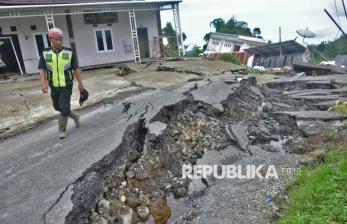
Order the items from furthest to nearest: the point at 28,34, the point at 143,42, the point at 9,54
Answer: the point at 143,42 → the point at 28,34 → the point at 9,54

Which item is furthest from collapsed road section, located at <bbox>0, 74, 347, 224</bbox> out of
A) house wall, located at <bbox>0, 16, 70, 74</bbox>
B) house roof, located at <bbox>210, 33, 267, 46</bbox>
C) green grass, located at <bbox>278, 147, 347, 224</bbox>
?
house roof, located at <bbox>210, 33, 267, 46</bbox>

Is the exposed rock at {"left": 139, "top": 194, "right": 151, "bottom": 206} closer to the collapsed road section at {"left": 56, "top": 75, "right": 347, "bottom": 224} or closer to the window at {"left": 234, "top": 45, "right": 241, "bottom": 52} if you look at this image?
the collapsed road section at {"left": 56, "top": 75, "right": 347, "bottom": 224}

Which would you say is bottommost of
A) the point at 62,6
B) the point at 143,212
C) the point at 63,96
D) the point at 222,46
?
the point at 222,46

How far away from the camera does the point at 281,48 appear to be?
24.3m

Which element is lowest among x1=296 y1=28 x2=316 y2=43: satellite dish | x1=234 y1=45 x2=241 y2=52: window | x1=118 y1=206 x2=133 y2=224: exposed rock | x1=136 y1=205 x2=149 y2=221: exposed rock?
x1=234 y1=45 x2=241 y2=52: window

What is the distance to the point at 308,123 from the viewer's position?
7.49 meters

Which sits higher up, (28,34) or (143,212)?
(28,34)

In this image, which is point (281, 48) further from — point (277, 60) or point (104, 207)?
point (104, 207)

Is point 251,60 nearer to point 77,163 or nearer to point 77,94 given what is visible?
point 77,94

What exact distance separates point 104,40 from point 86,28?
1156mm

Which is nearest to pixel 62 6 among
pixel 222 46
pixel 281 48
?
pixel 281 48

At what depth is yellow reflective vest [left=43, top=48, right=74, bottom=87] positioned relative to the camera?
16.6 feet

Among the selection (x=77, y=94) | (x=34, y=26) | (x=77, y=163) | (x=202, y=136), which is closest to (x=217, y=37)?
(x=34, y=26)

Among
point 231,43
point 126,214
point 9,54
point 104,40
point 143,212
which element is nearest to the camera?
point 126,214
